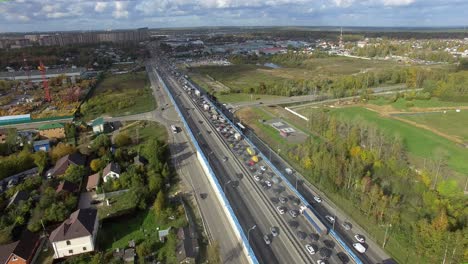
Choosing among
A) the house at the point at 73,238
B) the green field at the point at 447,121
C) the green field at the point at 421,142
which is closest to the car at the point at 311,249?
the house at the point at 73,238

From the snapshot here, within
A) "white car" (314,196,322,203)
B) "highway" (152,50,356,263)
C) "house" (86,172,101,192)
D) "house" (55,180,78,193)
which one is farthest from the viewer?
"house" (86,172,101,192)

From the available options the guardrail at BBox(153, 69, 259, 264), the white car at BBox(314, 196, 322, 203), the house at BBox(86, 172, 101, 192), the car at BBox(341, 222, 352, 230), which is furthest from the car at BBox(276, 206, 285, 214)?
the house at BBox(86, 172, 101, 192)

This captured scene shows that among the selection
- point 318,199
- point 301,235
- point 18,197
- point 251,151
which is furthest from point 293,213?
point 18,197

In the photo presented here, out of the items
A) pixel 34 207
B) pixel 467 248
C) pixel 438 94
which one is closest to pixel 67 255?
pixel 34 207

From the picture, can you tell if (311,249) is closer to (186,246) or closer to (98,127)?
(186,246)

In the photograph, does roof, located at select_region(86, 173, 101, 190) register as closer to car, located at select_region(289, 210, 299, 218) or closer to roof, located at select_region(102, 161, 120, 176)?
roof, located at select_region(102, 161, 120, 176)

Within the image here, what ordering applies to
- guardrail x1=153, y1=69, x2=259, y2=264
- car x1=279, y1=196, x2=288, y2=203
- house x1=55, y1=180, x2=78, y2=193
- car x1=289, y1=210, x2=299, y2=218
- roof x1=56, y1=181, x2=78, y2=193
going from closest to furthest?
guardrail x1=153, y1=69, x2=259, y2=264 < car x1=289, y1=210, x2=299, y2=218 < car x1=279, y1=196, x2=288, y2=203 < house x1=55, y1=180, x2=78, y2=193 < roof x1=56, y1=181, x2=78, y2=193

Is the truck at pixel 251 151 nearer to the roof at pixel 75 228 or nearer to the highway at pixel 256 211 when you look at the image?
the highway at pixel 256 211
